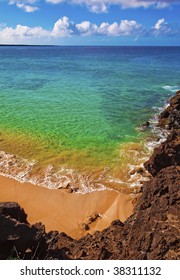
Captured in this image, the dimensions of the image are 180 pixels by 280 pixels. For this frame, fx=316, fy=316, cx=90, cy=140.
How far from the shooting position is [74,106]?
34219 mm

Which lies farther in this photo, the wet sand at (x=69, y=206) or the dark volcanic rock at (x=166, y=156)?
the dark volcanic rock at (x=166, y=156)

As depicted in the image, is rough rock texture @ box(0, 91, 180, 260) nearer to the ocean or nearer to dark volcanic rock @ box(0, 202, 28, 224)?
dark volcanic rock @ box(0, 202, 28, 224)

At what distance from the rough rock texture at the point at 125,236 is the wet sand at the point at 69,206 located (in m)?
3.95

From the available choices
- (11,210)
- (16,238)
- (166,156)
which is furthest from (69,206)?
(16,238)

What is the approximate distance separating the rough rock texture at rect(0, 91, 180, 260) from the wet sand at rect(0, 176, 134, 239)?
3.95 m

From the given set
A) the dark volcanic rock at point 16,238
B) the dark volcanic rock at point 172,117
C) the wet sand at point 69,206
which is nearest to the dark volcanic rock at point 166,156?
the wet sand at point 69,206

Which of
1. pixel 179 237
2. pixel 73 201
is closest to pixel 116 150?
pixel 73 201

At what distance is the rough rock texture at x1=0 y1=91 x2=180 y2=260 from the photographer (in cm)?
790

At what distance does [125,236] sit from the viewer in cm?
925

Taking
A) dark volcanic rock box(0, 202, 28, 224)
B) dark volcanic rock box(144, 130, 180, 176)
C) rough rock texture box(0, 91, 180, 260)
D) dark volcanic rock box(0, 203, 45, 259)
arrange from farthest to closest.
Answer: dark volcanic rock box(144, 130, 180, 176) < dark volcanic rock box(0, 202, 28, 224) < dark volcanic rock box(0, 203, 45, 259) < rough rock texture box(0, 91, 180, 260)

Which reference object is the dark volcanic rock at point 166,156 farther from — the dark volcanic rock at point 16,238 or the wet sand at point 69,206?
the dark volcanic rock at point 16,238

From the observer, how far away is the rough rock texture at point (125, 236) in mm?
7902

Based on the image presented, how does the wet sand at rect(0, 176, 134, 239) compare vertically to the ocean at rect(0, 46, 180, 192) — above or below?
below

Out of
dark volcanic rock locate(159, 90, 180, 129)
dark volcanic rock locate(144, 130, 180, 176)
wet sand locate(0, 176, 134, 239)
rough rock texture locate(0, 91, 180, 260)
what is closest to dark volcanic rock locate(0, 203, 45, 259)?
rough rock texture locate(0, 91, 180, 260)
